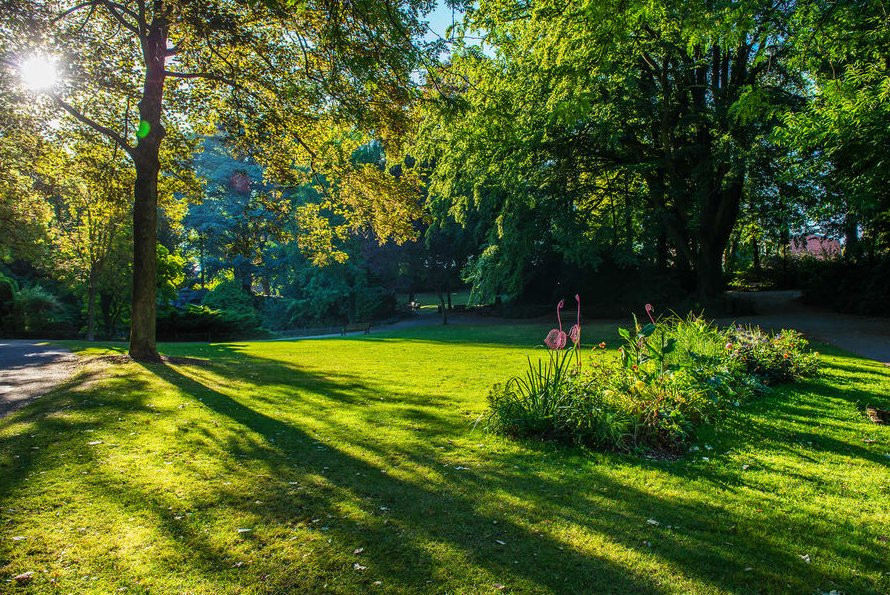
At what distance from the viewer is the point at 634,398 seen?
221 inches

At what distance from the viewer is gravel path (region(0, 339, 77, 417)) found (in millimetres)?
6879

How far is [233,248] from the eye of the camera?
38.3ft

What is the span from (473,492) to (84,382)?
7.18 m

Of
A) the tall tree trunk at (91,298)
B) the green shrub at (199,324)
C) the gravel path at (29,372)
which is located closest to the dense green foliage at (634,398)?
the gravel path at (29,372)

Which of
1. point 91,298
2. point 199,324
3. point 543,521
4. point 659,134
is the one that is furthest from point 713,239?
point 91,298

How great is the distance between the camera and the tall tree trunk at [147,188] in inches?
388

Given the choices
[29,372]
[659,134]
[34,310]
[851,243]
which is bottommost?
[29,372]

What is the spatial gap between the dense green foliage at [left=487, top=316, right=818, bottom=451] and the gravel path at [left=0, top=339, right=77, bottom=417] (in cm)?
642

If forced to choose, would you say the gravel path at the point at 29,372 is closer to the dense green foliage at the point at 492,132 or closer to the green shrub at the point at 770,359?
the dense green foliage at the point at 492,132

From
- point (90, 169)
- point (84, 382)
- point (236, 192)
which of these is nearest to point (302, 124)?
point (90, 169)

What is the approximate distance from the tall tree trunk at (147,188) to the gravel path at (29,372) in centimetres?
146

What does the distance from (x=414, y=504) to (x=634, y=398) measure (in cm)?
313

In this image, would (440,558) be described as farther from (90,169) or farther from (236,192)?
(236,192)

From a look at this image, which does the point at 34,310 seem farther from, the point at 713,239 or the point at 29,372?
the point at 713,239
